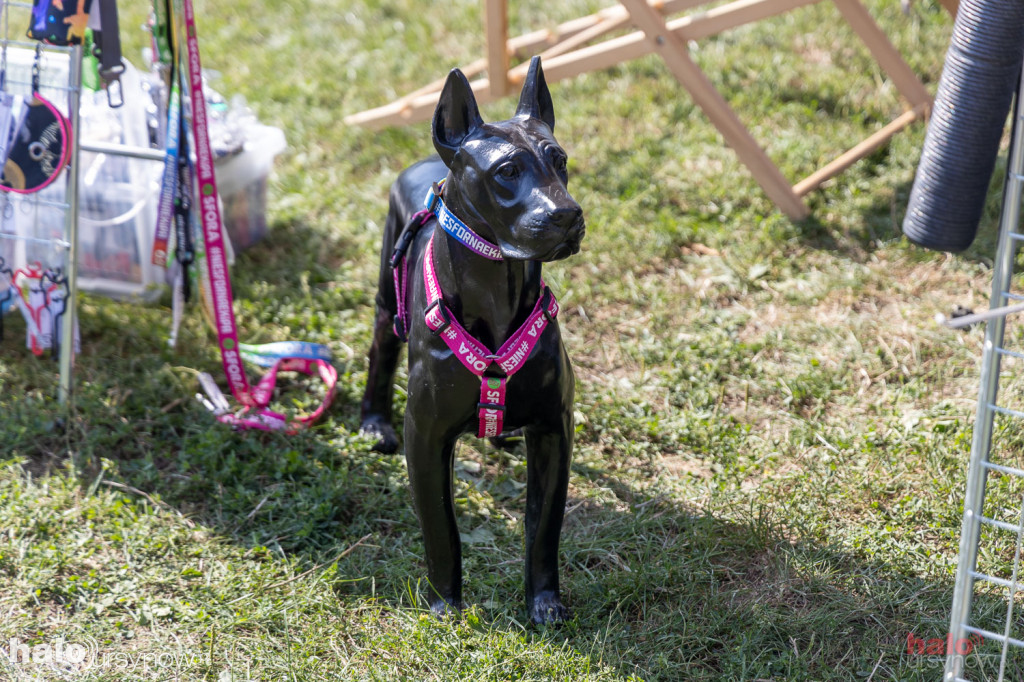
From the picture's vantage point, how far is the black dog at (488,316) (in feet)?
7.30

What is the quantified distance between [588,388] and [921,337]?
4.57 feet

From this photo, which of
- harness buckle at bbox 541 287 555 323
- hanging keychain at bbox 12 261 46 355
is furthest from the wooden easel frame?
harness buckle at bbox 541 287 555 323

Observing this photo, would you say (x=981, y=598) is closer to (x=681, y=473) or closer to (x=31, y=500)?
(x=681, y=473)

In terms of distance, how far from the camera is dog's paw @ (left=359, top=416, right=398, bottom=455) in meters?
3.59

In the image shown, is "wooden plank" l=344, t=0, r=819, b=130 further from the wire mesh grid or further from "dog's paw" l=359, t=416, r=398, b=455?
"dog's paw" l=359, t=416, r=398, b=455

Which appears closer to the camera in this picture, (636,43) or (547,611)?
(547,611)

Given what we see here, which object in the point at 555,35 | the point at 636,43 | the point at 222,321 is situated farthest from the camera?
the point at 555,35

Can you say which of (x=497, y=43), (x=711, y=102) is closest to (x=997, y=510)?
(x=711, y=102)

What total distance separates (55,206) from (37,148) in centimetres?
22

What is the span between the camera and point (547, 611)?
2838 mm

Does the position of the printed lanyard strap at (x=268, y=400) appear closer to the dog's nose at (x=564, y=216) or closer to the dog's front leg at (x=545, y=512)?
the dog's front leg at (x=545, y=512)

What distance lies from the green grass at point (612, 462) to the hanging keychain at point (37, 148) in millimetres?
833

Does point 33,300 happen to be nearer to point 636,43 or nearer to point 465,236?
point 465,236

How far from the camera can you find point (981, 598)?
2.86m
